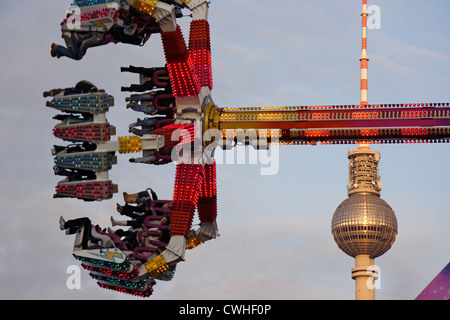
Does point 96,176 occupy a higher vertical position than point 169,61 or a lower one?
lower

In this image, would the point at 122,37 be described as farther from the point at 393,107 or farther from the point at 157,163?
the point at 393,107

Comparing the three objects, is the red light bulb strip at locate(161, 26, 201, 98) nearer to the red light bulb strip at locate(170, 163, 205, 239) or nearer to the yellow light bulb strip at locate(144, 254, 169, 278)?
the red light bulb strip at locate(170, 163, 205, 239)

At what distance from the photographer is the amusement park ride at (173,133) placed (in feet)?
207

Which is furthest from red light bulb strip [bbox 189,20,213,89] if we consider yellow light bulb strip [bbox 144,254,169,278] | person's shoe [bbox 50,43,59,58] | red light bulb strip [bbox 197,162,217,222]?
yellow light bulb strip [bbox 144,254,169,278]

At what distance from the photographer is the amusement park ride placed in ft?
207

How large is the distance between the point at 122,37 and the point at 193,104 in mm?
6006

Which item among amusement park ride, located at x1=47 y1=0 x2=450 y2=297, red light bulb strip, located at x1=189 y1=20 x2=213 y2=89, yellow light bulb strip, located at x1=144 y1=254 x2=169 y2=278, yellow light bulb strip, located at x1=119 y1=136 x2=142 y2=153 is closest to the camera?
amusement park ride, located at x1=47 y1=0 x2=450 y2=297

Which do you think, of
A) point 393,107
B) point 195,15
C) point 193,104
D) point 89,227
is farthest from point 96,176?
point 393,107

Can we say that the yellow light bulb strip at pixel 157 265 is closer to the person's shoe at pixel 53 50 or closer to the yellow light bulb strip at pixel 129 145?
the yellow light bulb strip at pixel 129 145

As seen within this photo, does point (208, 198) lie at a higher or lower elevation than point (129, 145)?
lower

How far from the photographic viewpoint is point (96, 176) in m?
64.5

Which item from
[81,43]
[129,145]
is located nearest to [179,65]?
[129,145]

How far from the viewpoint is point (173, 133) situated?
212 feet

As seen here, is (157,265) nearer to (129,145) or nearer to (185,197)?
(185,197)
